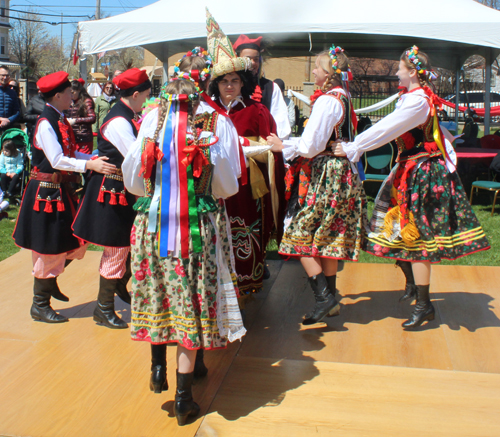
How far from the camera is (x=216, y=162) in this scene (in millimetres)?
2463

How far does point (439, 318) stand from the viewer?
3.80 meters

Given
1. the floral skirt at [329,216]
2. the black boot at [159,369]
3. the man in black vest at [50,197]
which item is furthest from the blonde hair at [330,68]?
the black boot at [159,369]

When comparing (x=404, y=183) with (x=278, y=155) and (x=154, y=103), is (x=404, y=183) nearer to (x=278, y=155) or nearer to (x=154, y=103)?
(x=278, y=155)

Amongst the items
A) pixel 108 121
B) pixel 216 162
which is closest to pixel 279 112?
pixel 108 121

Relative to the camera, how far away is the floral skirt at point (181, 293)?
247 centimetres

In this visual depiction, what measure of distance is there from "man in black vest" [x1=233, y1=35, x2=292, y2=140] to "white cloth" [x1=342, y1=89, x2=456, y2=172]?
543 millimetres

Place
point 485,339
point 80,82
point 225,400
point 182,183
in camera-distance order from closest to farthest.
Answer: point 182,183
point 225,400
point 485,339
point 80,82

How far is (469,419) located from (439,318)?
4.18 feet

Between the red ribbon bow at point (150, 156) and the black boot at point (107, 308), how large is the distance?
144 centimetres

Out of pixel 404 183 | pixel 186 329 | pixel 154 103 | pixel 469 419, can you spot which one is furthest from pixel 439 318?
pixel 154 103

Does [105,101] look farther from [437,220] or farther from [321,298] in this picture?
[437,220]

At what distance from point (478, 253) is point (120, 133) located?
392cm

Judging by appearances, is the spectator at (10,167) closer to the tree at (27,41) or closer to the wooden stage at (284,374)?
the wooden stage at (284,374)

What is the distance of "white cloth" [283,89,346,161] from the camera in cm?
331
